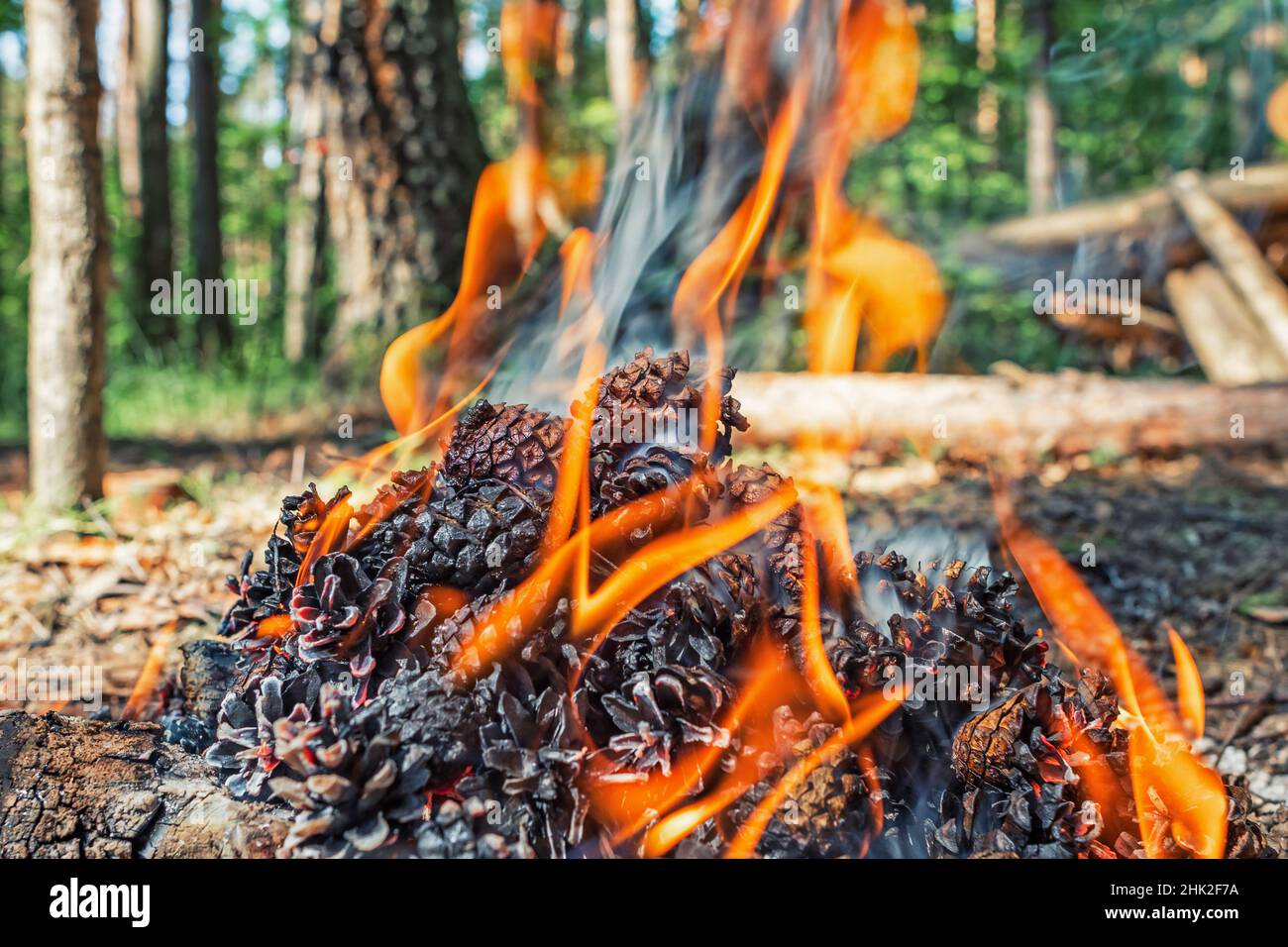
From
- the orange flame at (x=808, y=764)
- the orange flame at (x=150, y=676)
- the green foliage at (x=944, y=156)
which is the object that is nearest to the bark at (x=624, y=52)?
the green foliage at (x=944, y=156)

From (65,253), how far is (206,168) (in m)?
8.15

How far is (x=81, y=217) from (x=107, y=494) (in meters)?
1.28

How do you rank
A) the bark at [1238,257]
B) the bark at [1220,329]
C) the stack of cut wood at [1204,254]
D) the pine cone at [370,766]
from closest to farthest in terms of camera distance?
1. the pine cone at [370,766]
2. the bark at [1238,257]
3. the bark at [1220,329]
4. the stack of cut wood at [1204,254]

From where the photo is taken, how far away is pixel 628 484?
82.4 inches

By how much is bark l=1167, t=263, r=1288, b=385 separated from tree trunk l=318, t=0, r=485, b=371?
6.20m

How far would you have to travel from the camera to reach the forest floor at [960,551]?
10.0 ft

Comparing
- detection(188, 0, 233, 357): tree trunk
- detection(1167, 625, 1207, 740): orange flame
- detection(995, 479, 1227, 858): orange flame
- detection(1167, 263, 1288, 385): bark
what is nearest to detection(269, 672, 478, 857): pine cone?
detection(995, 479, 1227, 858): orange flame

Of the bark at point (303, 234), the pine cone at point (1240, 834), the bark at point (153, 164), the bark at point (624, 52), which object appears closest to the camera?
the pine cone at point (1240, 834)

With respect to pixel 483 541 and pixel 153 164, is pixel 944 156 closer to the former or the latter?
pixel 153 164

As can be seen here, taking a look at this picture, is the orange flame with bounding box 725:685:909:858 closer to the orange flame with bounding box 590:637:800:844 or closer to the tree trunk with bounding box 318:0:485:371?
the orange flame with bounding box 590:637:800:844

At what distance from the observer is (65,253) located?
4.16m

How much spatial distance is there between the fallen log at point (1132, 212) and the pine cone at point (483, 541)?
8786 millimetres

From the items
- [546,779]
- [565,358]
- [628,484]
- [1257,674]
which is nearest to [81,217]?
[565,358]

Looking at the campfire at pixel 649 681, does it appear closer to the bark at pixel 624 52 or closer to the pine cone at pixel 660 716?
the pine cone at pixel 660 716
